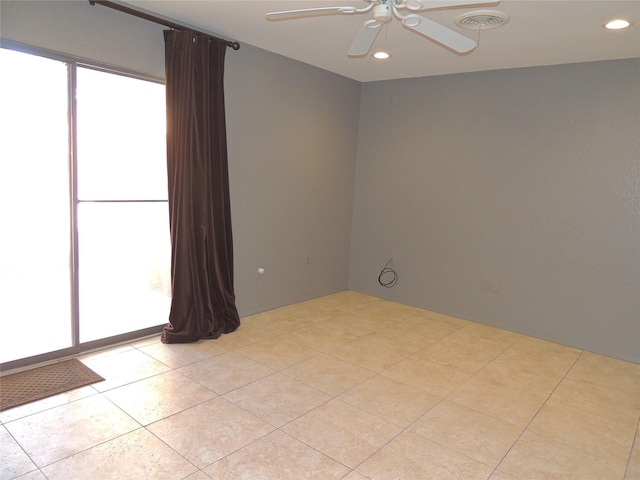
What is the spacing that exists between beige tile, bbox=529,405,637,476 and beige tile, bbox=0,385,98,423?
275 centimetres

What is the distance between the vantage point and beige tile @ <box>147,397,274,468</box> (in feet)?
7.54

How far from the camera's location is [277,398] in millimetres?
2889

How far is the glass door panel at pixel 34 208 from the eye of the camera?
2895mm

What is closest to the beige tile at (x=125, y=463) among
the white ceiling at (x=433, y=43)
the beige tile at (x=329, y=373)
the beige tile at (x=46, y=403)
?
the beige tile at (x=46, y=403)

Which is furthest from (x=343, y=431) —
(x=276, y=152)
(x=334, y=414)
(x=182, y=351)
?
(x=276, y=152)

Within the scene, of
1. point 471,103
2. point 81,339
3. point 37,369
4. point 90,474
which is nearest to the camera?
point 90,474

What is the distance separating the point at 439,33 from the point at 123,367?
9.64 feet

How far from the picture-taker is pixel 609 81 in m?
3.78

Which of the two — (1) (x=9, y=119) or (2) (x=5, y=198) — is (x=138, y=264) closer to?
(2) (x=5, y=198)

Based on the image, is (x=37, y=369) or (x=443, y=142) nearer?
(x=37, y=369)

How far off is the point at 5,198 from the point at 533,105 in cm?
433

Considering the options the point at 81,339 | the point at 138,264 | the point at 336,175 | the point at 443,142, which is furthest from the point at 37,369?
the point at 443,142

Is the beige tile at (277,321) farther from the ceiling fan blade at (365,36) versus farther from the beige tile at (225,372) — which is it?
the ceiling fan blade at (365,36)

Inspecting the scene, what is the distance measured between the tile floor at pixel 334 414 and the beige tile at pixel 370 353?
2 cm
